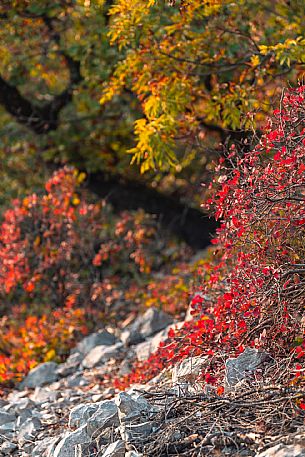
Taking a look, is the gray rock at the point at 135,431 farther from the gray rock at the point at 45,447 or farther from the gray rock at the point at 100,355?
the gray rock at the point at 100,355

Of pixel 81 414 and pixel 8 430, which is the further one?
pixel 8 430

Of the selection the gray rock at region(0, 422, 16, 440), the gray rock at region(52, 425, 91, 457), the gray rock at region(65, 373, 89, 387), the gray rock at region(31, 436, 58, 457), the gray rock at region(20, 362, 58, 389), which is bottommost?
the gray rock at region(20, 362, 58, 389)

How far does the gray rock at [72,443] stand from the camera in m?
4.82

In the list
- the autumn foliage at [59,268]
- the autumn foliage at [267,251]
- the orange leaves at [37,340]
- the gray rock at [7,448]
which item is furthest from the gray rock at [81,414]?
the autumn foliage at [59,268]

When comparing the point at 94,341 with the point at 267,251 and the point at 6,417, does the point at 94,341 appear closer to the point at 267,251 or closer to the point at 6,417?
the point at 6,417

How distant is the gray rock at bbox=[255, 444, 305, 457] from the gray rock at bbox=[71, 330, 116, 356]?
4632 millimetres

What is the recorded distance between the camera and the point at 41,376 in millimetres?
8047

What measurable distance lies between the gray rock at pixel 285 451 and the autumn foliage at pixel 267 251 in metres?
1.01

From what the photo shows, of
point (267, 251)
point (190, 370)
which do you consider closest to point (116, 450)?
point (190, 370)

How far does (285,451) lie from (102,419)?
4.48ft

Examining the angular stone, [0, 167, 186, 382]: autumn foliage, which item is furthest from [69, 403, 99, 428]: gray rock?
Answer: [0, 167, 186, 382]: autumn foliage

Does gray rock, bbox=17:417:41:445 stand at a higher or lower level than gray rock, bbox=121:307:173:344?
higher

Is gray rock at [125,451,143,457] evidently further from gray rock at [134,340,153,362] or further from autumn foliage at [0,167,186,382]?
autumn foliage at [0,167,186,382]

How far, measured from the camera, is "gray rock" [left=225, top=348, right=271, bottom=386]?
501 cm
